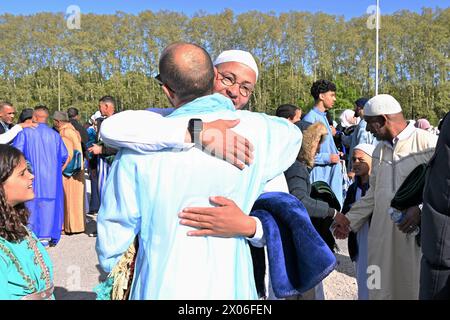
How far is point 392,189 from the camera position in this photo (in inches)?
130

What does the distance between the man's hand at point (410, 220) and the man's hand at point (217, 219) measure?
5.77ft

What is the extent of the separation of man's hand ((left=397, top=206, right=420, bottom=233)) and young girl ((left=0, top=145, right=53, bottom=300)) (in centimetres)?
217

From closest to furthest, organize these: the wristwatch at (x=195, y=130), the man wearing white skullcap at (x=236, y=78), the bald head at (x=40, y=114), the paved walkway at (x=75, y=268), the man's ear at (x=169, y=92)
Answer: the wristwatch at (x=195, y=130) < the man's ear at (x=169, y=92) < the man wearing white skullcap at (x=236, y=78) < the paved walkway at (x=75, y=268) < the bald head at (x=40, y=114)

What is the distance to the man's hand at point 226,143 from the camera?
1.48m

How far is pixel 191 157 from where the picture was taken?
4.93ft

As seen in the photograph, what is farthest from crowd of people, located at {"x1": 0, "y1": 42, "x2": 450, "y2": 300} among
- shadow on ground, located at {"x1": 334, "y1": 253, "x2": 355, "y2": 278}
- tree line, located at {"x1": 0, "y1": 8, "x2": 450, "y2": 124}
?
tree line, located at {"x1": 0, "y1": 8, "x2": 450, "y2": 124}

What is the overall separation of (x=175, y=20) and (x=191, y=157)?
34607mm

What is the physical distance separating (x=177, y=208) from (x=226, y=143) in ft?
0.90

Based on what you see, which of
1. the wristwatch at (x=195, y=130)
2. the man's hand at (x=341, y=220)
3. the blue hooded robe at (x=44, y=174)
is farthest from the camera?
the blue hooded robe at (x=44, y=174)

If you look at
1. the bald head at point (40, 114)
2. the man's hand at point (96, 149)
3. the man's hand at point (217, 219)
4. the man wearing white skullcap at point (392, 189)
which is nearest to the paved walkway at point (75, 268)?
the man's hand at point (96, 149)

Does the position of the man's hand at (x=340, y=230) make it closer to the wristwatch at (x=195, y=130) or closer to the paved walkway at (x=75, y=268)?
the wristwatch at (x=195, y=130)

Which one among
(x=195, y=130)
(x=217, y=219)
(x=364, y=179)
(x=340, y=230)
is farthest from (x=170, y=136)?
(x=364, y=179)
